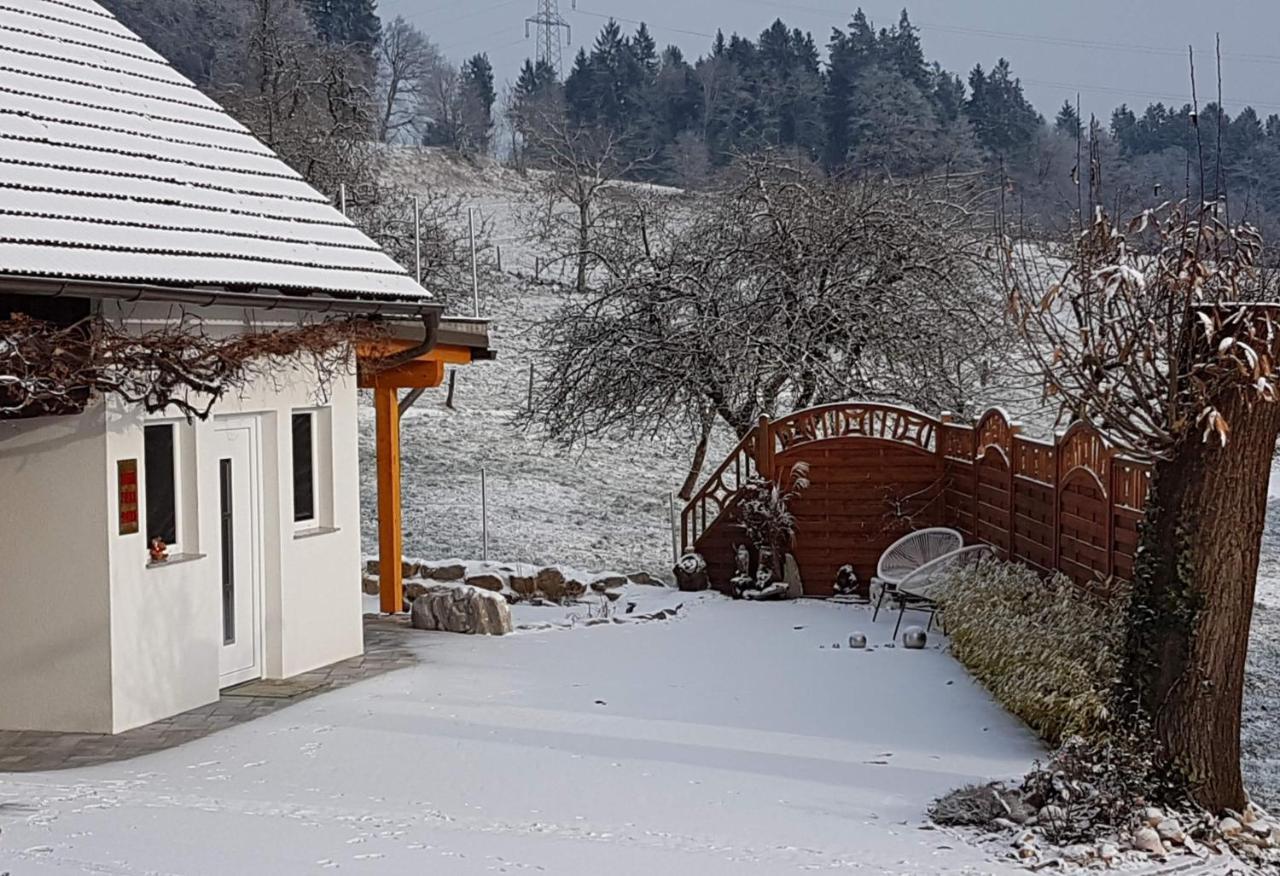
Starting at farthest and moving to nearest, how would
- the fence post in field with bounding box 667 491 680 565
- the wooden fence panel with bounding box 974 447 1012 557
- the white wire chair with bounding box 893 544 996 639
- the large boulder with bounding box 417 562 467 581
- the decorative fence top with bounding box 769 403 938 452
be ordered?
the fence post in field with bounding box 667 491 680 565, the large boulder with bounding box 417 562 467 581, the decorative fence top with bounding box 769 403 938 452, the wooden fence panel with bounding box 974 447 1012 557, the white wire chair with bounding box 893 544 996 639

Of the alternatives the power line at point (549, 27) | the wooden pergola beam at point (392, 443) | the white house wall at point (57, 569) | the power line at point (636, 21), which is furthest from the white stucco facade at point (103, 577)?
the power line at point (636, 21)

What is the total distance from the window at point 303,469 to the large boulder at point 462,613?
197cm

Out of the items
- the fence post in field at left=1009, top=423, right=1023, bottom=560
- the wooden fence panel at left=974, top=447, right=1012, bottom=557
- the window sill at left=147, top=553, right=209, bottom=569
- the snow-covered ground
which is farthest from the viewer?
the wooden fence panel at left=974, top=447, right=1012, bottom=557

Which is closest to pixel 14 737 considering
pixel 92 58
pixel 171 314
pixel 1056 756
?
pixel 171 314

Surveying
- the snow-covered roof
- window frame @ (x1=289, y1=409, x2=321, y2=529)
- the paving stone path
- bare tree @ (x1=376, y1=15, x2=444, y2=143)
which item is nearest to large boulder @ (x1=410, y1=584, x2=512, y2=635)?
the paving stone path

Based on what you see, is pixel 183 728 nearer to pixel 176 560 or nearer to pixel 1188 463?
pixel 176 560

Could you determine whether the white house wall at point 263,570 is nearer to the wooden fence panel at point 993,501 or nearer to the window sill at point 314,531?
the window sill at point 314,531

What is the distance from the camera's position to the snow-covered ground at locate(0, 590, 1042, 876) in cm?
529

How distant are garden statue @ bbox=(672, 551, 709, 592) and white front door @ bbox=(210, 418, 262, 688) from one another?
5424mm

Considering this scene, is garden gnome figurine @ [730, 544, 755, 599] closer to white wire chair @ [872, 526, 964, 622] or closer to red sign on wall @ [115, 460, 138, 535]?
white wire chair @ [872, 526, 964, 622]

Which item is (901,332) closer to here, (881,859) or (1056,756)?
(1056,756)

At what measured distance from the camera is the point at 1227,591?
591 centimetres

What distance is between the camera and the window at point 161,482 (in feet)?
26.5

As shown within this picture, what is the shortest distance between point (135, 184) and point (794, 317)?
907cm
